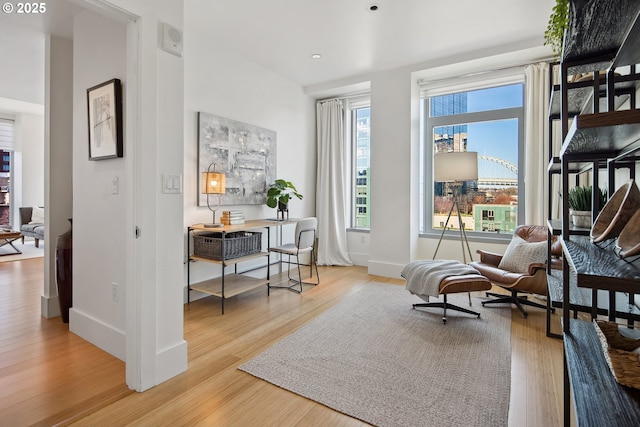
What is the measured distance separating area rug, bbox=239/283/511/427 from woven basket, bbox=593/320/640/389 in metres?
0.84

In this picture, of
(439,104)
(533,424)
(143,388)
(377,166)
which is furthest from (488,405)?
(439,104)

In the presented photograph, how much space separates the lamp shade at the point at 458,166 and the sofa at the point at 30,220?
719 cm

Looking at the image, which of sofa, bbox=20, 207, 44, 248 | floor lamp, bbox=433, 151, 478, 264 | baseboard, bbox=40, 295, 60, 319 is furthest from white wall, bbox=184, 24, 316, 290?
sofa, bbox=20, 207, 44, 248

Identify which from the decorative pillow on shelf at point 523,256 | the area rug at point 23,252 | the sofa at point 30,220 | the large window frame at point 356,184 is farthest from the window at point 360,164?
the sofa at point 30,220

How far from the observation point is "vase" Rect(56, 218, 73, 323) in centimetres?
286

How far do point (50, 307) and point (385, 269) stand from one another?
3.72 meters

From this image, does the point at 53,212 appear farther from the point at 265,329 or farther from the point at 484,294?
the point at 484,294

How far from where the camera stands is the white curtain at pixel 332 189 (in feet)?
17.4

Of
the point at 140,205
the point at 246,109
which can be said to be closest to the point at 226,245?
the point at 140,205

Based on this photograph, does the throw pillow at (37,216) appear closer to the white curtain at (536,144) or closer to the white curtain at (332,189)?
the white curtain at (332,189)

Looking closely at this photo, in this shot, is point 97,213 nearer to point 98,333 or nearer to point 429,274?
point 98,333

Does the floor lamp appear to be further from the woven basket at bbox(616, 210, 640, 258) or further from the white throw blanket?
the woven basket at bbox(616, 210, 640, 258)

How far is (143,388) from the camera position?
6.29 feet

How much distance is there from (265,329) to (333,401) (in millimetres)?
1129
